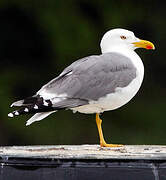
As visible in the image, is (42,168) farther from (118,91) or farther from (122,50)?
(122,50)

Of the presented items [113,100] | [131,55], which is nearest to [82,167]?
[113,100]

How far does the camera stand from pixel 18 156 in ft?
6.89

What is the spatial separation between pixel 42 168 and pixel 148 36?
170 inches

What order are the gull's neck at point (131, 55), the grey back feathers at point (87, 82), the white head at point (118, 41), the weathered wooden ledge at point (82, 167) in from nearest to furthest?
1. the weathered wooden ledge at point (82, 167)
2. the grey back feathers at point (87, 82)
3. the gull's neck at point (131, 55)
4. the white head at point (118, 41)

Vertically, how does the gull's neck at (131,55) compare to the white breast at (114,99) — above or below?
above

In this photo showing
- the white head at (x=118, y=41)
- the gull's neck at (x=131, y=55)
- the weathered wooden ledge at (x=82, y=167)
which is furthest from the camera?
the white head at (x=118, y=41)

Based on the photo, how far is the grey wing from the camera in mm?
2664

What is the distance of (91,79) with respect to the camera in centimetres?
272

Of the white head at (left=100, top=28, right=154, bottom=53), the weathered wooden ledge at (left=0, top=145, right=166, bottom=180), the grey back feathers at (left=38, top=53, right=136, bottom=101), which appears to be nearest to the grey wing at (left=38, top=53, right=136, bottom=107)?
the grey back feathers at (left=38, top=53, right=136, bottom=101)

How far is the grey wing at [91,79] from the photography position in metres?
2.66

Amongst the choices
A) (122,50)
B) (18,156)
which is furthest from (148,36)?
(18,156)

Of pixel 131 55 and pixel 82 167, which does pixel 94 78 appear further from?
pixel 82 167

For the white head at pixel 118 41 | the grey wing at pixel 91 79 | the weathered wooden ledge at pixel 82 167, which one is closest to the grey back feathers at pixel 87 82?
the grey wing at pixel 91 79

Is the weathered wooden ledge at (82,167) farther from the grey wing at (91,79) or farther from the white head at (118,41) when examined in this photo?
the white head at (118,41)
